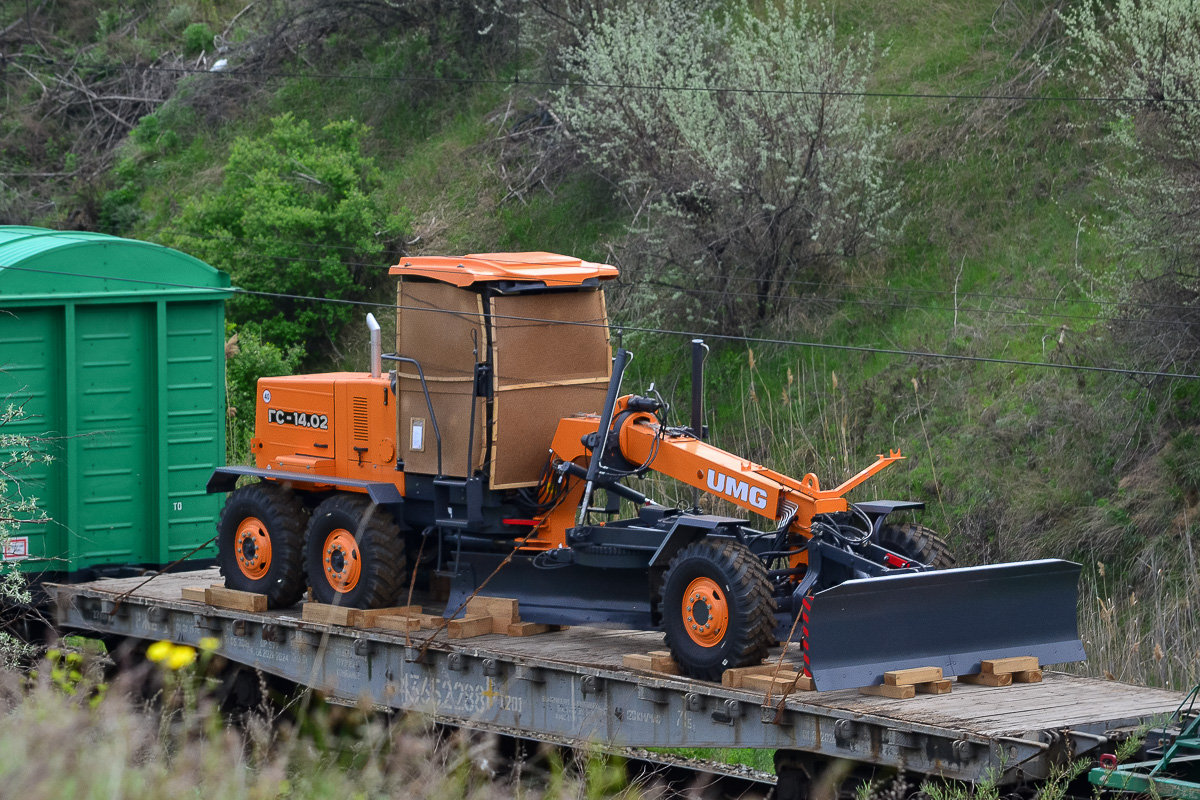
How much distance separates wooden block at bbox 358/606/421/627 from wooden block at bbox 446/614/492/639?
0.40 metres

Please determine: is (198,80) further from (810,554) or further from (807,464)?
(810,554)

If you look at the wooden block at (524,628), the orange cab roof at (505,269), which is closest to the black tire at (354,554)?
the wooden block at (524,628)

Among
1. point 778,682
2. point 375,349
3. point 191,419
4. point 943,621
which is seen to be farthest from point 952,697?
point 191,419

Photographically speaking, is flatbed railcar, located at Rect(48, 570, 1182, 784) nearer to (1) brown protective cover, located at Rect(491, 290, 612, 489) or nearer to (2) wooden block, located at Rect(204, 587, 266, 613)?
(2) wooden block, located at Rect(204, 587, 266, 613)

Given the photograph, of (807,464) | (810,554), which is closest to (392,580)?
(810,554)

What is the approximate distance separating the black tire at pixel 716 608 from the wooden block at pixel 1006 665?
1.26 meters

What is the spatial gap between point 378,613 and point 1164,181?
9.56 metres

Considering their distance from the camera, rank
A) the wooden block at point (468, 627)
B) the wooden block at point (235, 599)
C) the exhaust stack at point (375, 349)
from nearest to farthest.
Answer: the wooden block at point (468, 627) < the exhaust stack at point (375, 349) < the wooden block at point (235, 599)

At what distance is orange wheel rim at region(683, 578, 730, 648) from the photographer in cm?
875

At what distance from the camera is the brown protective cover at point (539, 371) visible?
10.3m

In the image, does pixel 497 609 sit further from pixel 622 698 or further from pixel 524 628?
pixel 622 698

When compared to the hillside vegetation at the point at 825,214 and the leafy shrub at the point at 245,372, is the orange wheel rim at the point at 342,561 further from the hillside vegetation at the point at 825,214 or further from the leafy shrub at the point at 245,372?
the leafy shrub at the point at 245,372

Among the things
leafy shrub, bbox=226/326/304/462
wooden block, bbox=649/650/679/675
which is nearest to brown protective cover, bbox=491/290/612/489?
wooden block, bbox=649/650/679/675

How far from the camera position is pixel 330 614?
10617 millimetres
